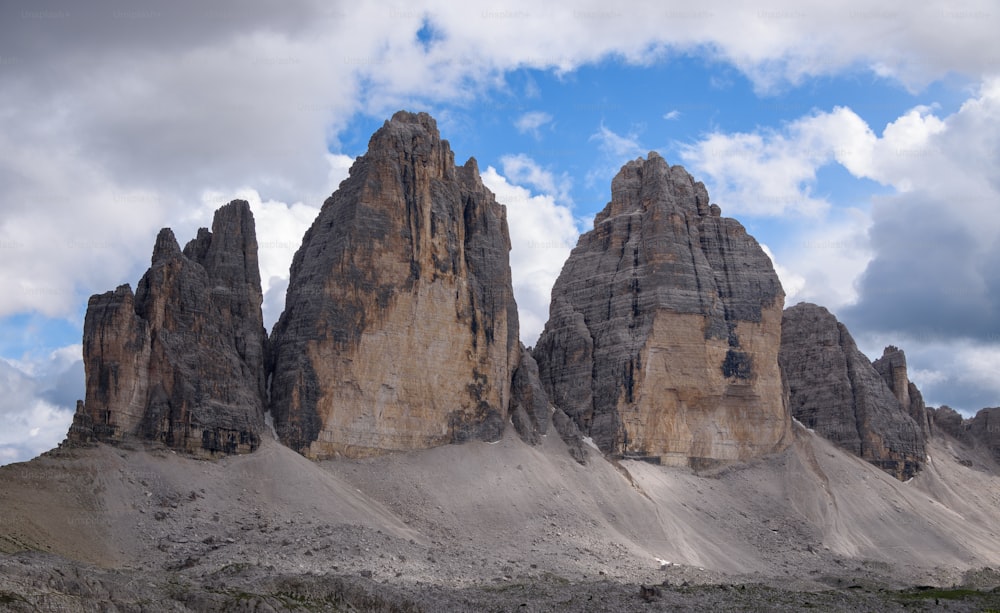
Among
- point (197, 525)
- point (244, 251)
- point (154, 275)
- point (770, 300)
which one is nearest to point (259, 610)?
point (197, 525)

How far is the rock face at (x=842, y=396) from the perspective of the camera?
461 feet

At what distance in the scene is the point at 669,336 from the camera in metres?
123

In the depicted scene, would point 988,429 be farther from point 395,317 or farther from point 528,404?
A: point 395,317

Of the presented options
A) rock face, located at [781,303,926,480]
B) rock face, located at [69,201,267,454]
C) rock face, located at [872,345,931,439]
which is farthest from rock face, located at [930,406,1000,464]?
rock face, located at [69,201,267,454]

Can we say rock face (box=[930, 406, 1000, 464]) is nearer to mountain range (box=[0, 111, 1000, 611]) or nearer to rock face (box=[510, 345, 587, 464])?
mountain range (box=[0, 111, 1000, 611])

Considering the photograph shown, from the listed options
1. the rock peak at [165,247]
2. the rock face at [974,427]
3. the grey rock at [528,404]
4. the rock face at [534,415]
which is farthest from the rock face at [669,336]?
the rock face at [974,427]

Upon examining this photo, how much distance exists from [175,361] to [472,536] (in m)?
25.0

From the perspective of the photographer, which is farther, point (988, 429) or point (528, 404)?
point (988, 429)

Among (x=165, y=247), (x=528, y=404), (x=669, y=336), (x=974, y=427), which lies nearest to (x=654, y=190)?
(x=669, y=336)

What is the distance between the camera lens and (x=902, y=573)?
11069 cm

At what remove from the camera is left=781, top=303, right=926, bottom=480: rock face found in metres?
140

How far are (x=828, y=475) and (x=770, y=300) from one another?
18.7 m

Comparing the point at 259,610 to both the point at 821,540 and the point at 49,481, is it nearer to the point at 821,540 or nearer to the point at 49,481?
the point at 49,481

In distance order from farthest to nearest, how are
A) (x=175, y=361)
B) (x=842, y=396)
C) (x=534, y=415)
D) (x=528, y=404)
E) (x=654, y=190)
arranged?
1. (x=842, y=396)
2. (x=654, y=190)
3. (x=528, y=404)
4. (x=534, y=415)
5. (x=175, y=361)
